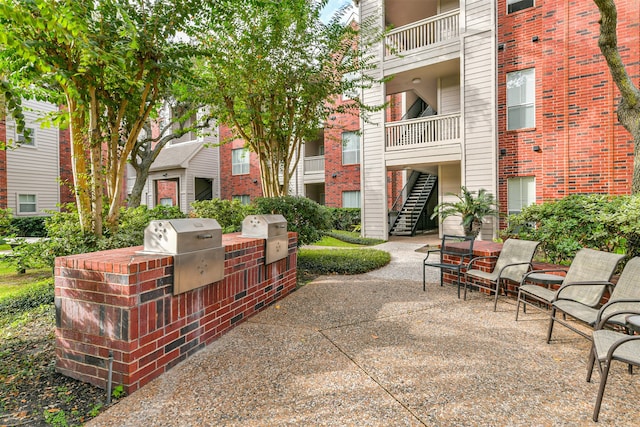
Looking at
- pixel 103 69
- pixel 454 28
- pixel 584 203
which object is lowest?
pixel 584 203

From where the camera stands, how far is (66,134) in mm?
17734

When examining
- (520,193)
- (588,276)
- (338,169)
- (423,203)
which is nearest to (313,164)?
(338,169)

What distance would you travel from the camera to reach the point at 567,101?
30.7 ft

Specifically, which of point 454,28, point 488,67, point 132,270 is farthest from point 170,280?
point 454,28

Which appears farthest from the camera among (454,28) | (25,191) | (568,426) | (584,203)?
(25,191)

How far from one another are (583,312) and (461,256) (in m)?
2.41

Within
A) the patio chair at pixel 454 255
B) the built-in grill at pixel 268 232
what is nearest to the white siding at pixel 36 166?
the built-in grill at pixel 268 232

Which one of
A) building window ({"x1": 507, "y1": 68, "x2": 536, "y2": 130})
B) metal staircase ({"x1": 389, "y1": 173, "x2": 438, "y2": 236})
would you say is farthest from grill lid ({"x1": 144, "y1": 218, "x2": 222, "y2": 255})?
metal staircase ({"x1": 389, "y1": 173, "x2": 438, "y2": 236})

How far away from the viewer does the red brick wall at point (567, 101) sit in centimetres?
877

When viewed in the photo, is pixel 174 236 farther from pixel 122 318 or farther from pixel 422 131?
pixel 422 131

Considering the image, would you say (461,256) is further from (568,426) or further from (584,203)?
(568,426)

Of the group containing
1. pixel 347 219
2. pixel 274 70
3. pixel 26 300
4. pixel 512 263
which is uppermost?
pixel 274 70

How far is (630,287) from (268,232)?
3.83 m

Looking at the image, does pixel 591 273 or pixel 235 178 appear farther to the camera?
pixel 235 178
